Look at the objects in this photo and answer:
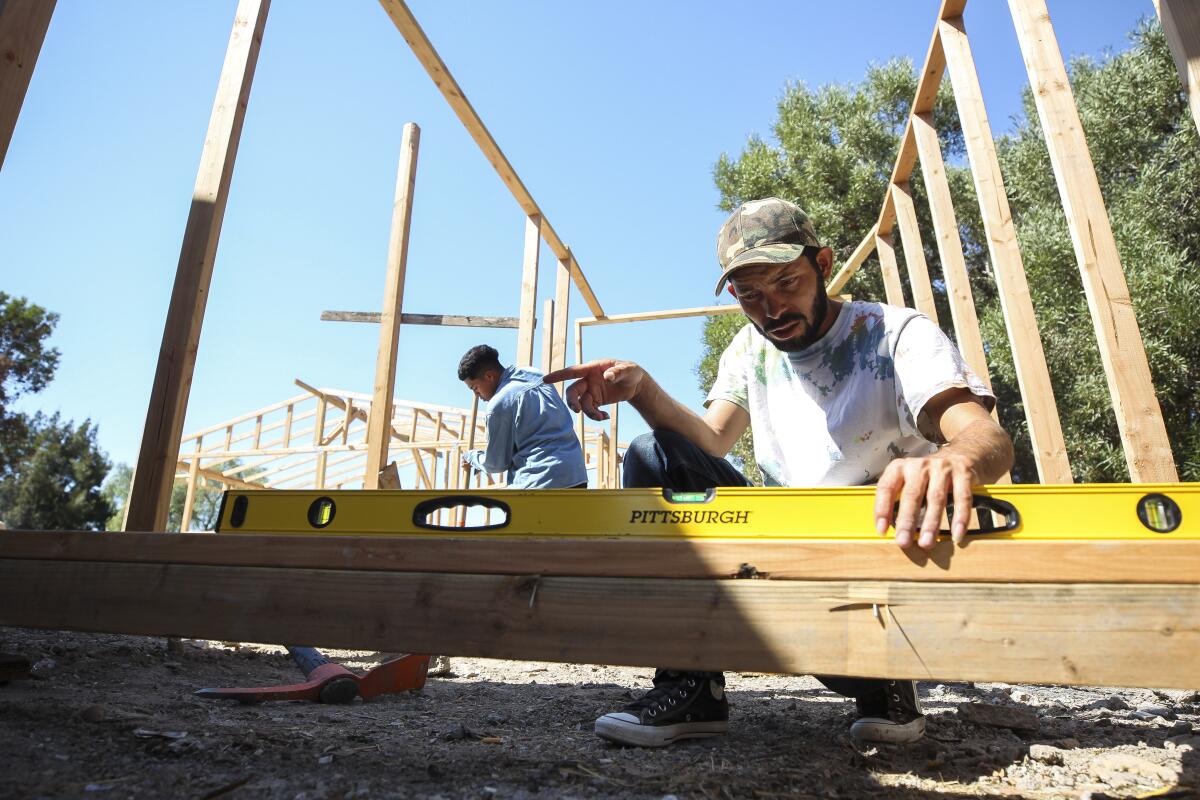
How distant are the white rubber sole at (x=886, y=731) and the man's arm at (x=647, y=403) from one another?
2.39ft

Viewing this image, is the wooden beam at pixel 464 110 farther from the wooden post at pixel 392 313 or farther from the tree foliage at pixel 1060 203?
the tree foliage at pixel 1060 203

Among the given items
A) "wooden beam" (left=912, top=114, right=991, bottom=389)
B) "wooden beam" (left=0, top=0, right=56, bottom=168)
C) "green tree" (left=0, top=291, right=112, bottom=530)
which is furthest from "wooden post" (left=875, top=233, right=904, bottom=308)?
"green tree" (left=0, top=291, right=112, bottom=530)

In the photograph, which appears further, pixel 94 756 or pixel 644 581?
pixel 94 756

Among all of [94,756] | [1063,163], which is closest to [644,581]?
Answer: [94,756]

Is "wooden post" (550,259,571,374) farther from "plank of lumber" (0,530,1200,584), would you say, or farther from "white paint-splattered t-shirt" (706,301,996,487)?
"plank of lumber" (0,530,1200,584)

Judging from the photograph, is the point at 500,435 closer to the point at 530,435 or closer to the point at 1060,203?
the point at 530,435

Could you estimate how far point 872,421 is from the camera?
1867mm

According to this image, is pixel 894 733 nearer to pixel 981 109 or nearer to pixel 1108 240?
pixel 1108 240

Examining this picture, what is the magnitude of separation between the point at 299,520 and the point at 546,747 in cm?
73

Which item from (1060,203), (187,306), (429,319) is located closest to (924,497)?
(187,306)

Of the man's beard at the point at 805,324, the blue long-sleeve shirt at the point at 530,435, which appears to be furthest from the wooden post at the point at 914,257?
the man's beard at the point at 805,324

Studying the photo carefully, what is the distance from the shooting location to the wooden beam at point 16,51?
133 centimetres

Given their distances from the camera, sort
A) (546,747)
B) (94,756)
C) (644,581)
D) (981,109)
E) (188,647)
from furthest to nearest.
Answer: (981,109) < (188,647) < (546,747) < (94,756) < (644,581)

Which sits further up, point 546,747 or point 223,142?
point 223,142
